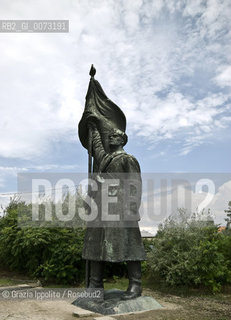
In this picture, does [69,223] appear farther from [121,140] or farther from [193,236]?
[121,140]

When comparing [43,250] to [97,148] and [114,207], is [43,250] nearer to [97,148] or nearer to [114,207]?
[97,148]

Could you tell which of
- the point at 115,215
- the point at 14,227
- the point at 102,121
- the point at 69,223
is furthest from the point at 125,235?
the point at 14,227

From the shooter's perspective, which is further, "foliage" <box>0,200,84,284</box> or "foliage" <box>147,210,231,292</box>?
"foliage" <box>0,200,84,284</box>

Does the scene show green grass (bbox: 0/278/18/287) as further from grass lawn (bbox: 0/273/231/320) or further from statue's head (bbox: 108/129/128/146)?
statue's head (bbox: 108/129/128/146)

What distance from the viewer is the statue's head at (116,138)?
6.05 metres

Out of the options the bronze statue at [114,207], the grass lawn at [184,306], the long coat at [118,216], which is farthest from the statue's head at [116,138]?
the grass lawn at [184,306]

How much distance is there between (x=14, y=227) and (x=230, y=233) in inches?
318

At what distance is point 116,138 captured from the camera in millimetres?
6066

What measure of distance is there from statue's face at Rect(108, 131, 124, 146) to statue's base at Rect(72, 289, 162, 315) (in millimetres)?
2684

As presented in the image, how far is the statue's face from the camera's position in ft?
19.8

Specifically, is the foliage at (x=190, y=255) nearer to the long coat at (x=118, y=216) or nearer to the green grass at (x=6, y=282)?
the long coat at (x=118, y=216)

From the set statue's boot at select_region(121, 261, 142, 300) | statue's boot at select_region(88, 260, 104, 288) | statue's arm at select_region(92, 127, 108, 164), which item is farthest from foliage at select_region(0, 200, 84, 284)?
statue's arm at select_region(92, 127, 108, 164)

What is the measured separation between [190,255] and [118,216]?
435 centimetres

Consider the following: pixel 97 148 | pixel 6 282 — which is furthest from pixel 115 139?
pixel 6 282
